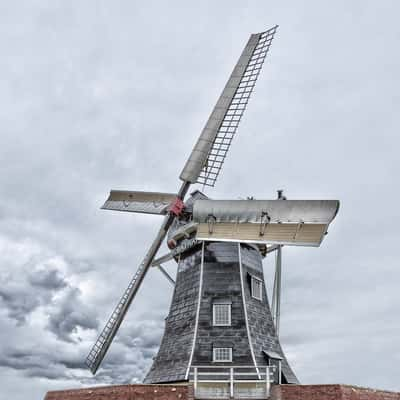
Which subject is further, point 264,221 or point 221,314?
point 221,314

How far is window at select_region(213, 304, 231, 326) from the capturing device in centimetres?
1952

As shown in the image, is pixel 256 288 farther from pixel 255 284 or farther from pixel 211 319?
pixel 211 319

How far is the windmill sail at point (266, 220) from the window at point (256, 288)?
7.82 ft

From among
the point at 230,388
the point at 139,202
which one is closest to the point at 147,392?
the point at 230,388

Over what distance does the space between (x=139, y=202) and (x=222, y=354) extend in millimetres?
9697

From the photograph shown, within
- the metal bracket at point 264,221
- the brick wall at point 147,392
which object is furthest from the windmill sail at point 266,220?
the brick wall at point 147,392

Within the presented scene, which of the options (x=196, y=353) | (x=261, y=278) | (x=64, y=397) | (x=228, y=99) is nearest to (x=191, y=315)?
(x=196, y=353)

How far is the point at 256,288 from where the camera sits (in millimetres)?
21234

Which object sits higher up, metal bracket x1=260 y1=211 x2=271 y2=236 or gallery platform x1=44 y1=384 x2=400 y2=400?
metal bracket x1=260 y1=211 x2=271 y2=236

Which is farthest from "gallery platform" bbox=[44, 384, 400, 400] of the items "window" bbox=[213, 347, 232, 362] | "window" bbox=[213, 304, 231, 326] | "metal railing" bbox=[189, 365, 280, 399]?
"window" bbox=[213, 304, 231, 326]

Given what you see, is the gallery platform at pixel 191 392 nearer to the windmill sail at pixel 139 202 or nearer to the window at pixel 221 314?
the window at pixel 221 314

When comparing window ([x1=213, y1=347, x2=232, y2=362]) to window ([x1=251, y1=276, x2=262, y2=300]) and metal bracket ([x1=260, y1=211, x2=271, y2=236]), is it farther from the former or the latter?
metal bracket ([x1=260, y1=211, x2=271, y2=236])

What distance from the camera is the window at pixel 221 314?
19.5 m

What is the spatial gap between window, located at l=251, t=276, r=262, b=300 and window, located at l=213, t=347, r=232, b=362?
2.77 meters
